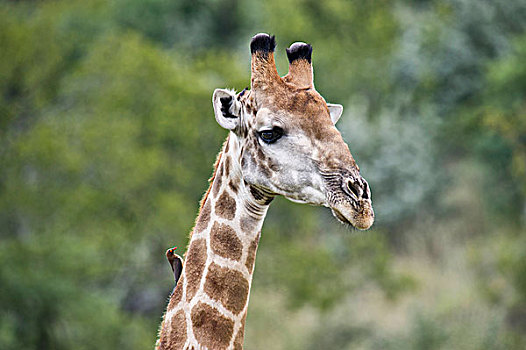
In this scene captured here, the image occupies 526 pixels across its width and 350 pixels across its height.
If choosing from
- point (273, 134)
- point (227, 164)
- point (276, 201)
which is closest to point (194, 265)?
point (227, 164)

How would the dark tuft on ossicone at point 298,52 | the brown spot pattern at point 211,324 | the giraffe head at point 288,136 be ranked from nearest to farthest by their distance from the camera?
the giraffe head at point 288,136
the brown spot pattern at point 211,324
the dark tuft on ossicone at point 298,52

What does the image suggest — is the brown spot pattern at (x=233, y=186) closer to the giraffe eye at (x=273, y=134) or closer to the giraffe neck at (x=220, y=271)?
the giraffe neck at (x=220, y=271)

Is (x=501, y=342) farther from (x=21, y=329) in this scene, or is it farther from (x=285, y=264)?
(x=21, y=329)

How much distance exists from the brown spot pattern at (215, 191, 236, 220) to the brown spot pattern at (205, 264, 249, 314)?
1.06 ft

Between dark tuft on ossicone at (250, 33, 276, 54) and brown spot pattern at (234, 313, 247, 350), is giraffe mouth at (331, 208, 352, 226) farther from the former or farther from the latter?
dark tuft on ossicone at (250, 33, 276, 54)

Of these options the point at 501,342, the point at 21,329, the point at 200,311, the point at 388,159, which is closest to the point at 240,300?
the point at 200,311

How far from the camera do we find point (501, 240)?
1151 inches

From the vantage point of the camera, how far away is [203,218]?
17.3 feet

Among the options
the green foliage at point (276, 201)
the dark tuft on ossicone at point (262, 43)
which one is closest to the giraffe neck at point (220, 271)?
the dark tuft on ossicone at point (262, 43)

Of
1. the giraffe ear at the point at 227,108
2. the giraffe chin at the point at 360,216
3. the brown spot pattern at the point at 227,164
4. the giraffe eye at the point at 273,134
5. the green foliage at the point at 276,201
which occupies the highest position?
the green foliage at the point at 276,201

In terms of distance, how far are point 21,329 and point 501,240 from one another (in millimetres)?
16165

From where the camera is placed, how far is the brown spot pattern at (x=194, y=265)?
5.10 m

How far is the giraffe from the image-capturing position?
4871mm

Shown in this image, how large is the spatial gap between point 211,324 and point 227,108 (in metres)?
1.30
